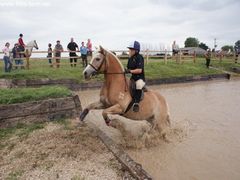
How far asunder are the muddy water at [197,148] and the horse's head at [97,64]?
2.04m

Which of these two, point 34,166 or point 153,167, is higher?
point 34,166

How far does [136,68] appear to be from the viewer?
→ 5891 millimetres

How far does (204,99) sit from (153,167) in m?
8.63

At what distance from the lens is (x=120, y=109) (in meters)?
5.64

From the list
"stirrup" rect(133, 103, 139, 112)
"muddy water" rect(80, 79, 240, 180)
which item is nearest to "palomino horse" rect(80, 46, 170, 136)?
"stirrup" rect(133, 103, 139, 112)

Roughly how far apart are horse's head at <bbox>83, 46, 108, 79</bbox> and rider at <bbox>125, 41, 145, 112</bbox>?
1.87 feet

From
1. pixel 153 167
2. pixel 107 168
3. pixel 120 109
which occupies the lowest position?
pixel 153 167

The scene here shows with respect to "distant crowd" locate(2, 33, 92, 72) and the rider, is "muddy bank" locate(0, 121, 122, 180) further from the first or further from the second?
"distant crowd" locate(2, 33, 92, 72)

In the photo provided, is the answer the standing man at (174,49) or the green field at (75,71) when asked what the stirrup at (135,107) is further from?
the standing man at (174,49)

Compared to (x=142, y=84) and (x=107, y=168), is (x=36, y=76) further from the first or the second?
(x=107, y=168)

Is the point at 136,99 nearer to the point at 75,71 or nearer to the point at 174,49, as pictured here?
the point at 75,71

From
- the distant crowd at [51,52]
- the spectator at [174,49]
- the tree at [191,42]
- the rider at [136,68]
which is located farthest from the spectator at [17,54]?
the tree at [191,42]

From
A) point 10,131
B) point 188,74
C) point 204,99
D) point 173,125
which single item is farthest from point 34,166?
point 188,74

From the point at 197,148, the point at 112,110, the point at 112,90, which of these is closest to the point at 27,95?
the point at 112,90
